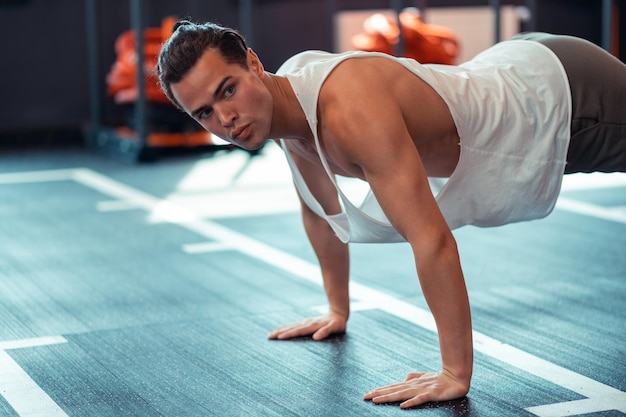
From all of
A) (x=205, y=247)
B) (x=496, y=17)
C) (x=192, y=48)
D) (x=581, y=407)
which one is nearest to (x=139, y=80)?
(x=496, y=17)

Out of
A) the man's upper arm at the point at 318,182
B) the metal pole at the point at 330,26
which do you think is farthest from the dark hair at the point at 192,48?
the metal pole at the point at 330,26

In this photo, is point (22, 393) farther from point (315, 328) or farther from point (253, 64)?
point (253, 64)

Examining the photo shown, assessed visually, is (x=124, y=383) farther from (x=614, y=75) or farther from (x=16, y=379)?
(x=614, y=75)

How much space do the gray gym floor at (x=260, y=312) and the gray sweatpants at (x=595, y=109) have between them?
441mm

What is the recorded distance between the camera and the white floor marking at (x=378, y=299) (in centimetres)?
187

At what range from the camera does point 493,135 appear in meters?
1.98

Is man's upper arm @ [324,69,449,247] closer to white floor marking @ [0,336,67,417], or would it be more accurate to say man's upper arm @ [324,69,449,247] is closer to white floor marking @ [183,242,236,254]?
white floor marking @ [0,336,67,417]

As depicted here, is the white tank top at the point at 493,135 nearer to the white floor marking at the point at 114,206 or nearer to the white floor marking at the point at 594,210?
the white floor marking at the point at 594,210

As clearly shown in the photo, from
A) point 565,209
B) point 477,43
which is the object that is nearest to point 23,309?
point 565,209

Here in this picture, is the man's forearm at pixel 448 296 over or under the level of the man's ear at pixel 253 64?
under

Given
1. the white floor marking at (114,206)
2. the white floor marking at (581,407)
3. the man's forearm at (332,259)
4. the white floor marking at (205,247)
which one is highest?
the man's forearm at (332,259)

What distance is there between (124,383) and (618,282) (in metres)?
1.49

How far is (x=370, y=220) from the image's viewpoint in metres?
1.95

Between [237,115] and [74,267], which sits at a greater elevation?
[237,115]
